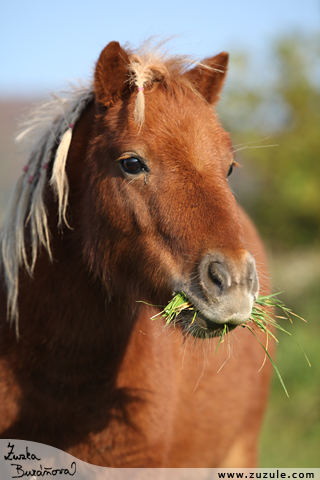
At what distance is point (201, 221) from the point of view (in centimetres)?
222

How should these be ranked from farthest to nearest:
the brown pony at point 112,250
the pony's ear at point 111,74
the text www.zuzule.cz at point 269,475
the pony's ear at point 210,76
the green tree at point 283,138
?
the green tree at point 283,138
the text www.zuzule.cz at point 269,475
the pony's ear at point 210,76
the pony's ear at point 111,74
the brown pony at point 112,250

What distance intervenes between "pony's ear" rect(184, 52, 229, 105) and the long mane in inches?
3.1

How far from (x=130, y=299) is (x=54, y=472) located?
1127 mm

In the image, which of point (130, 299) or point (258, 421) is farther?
point (258, 421)

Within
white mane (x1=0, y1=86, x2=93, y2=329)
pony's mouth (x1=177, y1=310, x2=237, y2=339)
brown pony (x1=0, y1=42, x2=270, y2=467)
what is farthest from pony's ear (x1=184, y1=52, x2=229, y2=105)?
pony's mouth (x1=177, y1=310, x2=237, y2=339)

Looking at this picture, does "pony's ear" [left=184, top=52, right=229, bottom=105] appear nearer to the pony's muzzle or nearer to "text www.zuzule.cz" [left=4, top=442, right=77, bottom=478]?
the pony's muzzle

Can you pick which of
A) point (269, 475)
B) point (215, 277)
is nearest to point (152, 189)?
point (215, 277)

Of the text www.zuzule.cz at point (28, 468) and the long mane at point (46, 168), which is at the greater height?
the long mane at point (46, 168)

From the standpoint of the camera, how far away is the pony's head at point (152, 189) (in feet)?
6.98

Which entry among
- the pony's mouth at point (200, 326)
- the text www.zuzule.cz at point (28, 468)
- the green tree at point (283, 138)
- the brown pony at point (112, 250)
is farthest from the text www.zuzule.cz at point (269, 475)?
the green tree at point (283, 138)

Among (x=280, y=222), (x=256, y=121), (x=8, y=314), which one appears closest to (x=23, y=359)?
(x=8, y=314)

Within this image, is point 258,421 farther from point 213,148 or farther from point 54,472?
point 213,148

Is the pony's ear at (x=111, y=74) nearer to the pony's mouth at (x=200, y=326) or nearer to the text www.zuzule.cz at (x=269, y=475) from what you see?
the pony's mouth at (x=200, y=326)

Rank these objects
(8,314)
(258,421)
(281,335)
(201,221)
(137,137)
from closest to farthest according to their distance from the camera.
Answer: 1. (201,221)
2. (137,137)
3. (8,314)
4. (258,421)
5. (281,335)
